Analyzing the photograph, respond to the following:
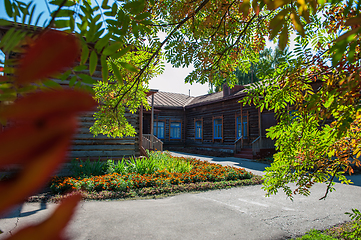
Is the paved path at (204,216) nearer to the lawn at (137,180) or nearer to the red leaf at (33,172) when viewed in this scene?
the lawn at (137,180)

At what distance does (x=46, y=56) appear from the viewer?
175mm

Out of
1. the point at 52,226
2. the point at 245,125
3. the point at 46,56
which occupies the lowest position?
the point at 52,226

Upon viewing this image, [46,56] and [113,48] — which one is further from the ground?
[113,48]

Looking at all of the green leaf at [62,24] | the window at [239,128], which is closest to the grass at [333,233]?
the green leaf at [62,24]

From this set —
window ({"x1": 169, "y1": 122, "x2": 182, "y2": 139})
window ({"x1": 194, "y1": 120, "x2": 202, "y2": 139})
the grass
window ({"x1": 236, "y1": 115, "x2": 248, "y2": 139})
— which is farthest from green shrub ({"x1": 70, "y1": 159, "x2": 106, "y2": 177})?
window ({"x1": 169, "y1": 122, "x2": 182, "y2": 139})

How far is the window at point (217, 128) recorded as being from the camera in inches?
878

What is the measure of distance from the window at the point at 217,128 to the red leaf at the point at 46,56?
73.3 ft

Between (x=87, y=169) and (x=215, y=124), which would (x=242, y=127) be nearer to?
(x=215, y=124)

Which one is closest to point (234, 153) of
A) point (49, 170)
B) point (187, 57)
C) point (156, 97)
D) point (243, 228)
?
point (156, 97)

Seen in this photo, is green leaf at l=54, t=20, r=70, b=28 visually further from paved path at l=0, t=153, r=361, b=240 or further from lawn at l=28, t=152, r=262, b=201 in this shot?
lawn at l=28, t=152, r=262, b=201

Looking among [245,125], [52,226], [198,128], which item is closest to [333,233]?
[52,226]

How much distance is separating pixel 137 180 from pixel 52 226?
24.4ft

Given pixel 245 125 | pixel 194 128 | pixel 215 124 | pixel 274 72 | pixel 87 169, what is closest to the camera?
pixel 274 72

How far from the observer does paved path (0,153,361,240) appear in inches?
168
